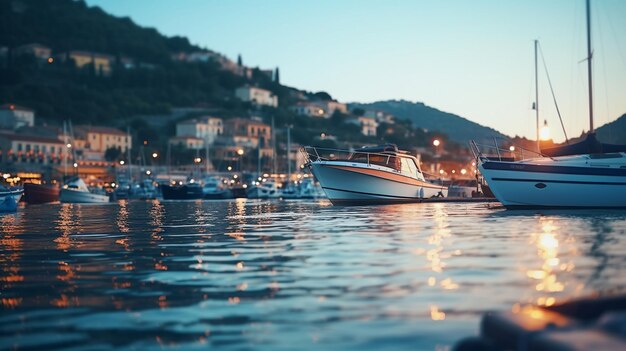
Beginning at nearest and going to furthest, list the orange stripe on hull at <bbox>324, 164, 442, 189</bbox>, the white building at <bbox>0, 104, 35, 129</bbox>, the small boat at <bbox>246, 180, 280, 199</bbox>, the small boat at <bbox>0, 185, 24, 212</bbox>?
the orange stripe on hull at <bbox>324, 164, 442, 189</bbox> → the small boat at <bbox>0, 185, 24, 212</bbox> → the small boat at <bbox>246, 180, 280, 199</bbox> → the white building at <bbox>0, 104, 35, 129</bbox>

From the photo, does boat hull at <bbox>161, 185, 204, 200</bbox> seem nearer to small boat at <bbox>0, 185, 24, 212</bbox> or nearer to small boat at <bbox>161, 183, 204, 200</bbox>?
small boat at <bbox>161, 183, 204, 200</bbox>

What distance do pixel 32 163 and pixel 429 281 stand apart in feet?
449

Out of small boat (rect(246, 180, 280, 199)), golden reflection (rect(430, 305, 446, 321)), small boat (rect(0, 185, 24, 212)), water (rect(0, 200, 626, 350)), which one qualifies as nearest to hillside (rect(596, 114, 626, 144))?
water (rect(0, 200, 626, 350))

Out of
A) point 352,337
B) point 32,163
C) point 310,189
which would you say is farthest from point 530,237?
point 32,163

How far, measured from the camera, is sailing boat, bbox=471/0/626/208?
28.8 m

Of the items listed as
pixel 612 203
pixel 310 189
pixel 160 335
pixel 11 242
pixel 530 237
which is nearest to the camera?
pixel 160 335

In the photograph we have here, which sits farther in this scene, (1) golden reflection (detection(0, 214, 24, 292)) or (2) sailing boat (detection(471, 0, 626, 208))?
(2) sailing boat (detection(471, 0, 626, 208))

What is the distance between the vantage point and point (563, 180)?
29.1 m

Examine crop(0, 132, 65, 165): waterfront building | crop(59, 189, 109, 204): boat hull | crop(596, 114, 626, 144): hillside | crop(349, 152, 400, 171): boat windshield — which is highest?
crop(0, 132, 65, 165): waterfront building

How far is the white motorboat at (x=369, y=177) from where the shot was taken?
3972cm

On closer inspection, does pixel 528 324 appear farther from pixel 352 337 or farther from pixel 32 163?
pixel 32 163

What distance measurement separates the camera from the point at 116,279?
37.3 feet

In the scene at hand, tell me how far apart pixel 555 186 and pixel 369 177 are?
11.9 metres

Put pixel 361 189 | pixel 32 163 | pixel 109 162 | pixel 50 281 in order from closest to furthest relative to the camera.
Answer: pixel 50 281 < pixel 361 189 < pixel 32 163 < pixel 109 162
